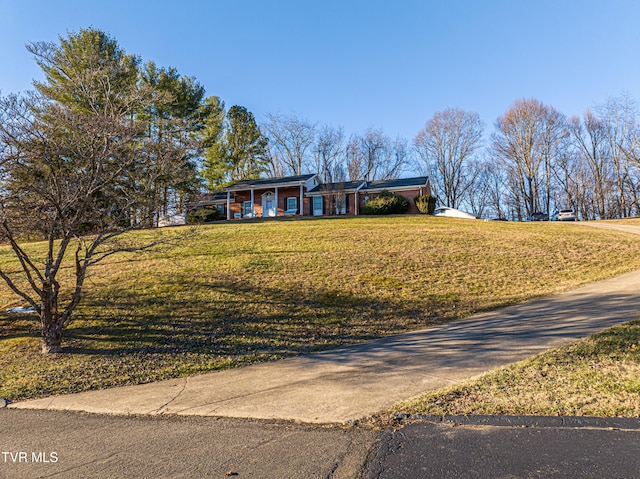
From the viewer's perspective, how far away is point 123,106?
7410mm

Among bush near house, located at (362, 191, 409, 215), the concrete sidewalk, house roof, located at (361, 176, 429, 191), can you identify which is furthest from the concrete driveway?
house roof, located at (361, 176, 429, 191)

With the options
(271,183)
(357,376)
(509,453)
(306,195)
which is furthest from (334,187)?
(509,453)

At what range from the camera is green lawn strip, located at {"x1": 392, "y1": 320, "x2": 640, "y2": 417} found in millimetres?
3445

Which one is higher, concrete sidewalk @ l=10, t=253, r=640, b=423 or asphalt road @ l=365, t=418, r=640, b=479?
asphalt road @ l=365, t=418, r=640, b=479

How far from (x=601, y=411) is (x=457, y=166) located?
161ft

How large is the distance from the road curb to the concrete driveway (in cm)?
65

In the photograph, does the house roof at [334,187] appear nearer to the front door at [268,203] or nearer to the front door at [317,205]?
the front door at [317,205]

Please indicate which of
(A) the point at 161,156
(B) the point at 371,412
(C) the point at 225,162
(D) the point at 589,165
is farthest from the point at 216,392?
(D) the point at 589,165

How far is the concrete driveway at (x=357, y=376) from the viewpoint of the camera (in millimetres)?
4164

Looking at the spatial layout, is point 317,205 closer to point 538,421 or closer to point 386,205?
point 386,205

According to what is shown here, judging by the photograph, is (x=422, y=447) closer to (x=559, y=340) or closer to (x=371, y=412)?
(x=371, y=412)

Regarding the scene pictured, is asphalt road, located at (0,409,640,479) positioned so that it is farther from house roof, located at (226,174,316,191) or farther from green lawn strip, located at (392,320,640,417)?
house roof, located at (226,174,316,191)

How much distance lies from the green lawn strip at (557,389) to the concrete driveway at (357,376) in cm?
36

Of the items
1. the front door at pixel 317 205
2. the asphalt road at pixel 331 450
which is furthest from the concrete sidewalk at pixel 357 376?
the front door at pixel 317 205
